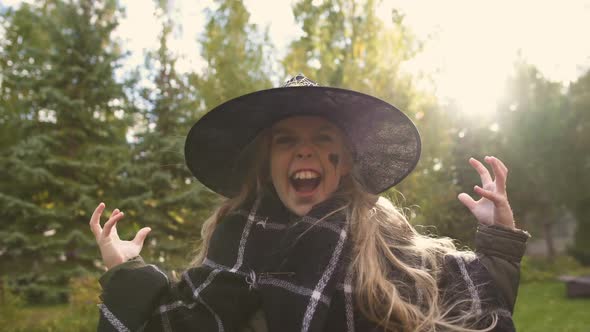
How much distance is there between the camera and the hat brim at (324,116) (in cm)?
196

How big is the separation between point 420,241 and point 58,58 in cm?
1165

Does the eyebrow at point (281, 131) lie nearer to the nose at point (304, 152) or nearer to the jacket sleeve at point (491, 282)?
the nose at point (304, 152)

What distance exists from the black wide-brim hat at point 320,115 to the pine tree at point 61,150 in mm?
9188

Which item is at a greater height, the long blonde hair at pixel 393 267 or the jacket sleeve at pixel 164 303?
the long blonde hair at pixel 393 267

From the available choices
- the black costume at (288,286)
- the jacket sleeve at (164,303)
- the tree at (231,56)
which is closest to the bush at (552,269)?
the tree at (231,56)

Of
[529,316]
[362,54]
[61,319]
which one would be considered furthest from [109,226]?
[529,316]

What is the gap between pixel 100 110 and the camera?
1182 cm

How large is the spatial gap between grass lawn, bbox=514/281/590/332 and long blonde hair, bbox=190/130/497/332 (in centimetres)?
602

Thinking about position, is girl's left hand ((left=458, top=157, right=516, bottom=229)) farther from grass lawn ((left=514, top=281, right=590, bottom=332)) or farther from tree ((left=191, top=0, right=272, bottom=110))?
grass lawn ((left=514, top=281, right=590, bottom=332))

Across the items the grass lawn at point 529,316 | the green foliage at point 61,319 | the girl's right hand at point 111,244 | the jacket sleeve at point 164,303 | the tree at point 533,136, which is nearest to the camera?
the jacket sleeve at point 164,303

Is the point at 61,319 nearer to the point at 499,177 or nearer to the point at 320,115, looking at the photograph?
the point at 320,115

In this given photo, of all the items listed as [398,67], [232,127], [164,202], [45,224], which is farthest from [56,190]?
[232,127]

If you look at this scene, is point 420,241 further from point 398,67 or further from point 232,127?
point 398,67

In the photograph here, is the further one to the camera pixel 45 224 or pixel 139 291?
pixel 45 224
